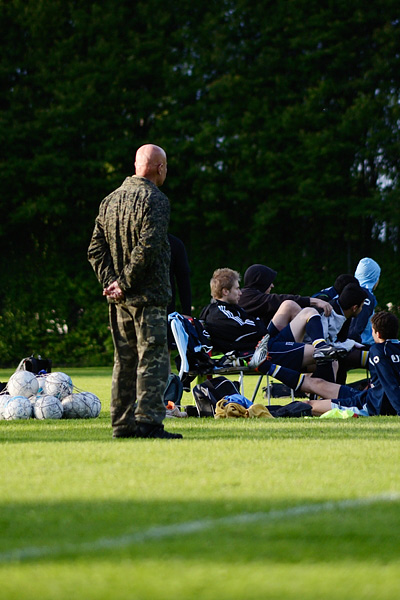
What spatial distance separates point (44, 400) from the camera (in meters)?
9.16

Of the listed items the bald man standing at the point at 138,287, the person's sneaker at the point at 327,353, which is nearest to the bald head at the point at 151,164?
the bald man standing at the point at 138,287

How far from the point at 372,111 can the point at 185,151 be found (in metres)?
4.69

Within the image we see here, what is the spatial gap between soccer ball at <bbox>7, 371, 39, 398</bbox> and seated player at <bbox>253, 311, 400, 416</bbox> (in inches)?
83.0

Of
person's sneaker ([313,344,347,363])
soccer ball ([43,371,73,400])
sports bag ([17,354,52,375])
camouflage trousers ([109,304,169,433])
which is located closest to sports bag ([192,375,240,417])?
person's sneaker ([313,344,347,363])

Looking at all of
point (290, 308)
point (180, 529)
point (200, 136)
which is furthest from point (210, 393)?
point (200, 136)

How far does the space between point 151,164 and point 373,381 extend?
311 centimetres

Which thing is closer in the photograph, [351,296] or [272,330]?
[272,330]

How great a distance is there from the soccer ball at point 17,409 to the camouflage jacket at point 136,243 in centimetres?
261

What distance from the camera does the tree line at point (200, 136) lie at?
23891 mm

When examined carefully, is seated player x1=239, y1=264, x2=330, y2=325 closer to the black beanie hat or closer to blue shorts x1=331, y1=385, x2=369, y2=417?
the black beanie hat

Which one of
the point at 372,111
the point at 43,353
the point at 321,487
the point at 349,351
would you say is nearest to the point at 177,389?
the point at 349,351

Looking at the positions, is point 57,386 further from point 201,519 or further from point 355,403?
point 201,519

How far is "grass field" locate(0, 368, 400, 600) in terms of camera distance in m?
3.02

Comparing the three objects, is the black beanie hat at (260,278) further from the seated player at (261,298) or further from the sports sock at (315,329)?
the sports sock at (315,329)
